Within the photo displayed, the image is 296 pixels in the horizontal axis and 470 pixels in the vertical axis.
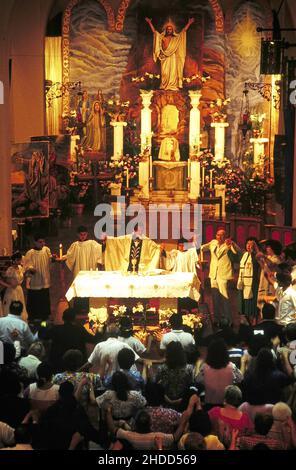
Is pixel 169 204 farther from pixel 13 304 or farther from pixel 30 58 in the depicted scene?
pixel 13 304

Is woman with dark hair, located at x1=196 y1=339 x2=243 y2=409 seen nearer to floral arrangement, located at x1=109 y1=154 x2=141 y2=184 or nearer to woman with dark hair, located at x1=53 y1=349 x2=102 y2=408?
woman with dark hair, located at x1=53 y1=349 x2=102 y2=408

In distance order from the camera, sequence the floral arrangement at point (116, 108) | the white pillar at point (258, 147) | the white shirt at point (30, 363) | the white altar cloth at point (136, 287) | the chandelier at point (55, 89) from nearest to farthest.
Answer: the white shirt at point (30, 363)
the white altar cloth at point (136, 287)
the white pillar at point (258, 147)
the chandelier at point (55, 89)
the floral arrangement at point (116, 108)

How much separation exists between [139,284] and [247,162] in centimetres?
1450

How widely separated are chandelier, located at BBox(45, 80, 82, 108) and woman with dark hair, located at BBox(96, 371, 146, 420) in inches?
819

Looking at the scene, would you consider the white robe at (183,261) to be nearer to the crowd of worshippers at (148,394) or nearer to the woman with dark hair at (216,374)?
the crowd of worshippers at (148,394)

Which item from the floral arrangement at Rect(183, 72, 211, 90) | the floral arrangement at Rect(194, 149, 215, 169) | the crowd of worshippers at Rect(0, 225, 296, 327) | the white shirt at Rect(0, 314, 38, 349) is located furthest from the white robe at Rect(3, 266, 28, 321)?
the floral arrangement at Rect(183, 72, 211, 90)

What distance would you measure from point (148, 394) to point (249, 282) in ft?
25.9

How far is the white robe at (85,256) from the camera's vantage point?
20.9 metres

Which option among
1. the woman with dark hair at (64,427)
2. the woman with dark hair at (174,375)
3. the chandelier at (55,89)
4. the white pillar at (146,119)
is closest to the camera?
the woman with dark hair at (64,427)

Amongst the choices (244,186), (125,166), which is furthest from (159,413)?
(125,166)

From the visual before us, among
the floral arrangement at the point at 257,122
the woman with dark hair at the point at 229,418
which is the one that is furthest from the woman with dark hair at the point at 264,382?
the floral arrangement at the point at 257,122

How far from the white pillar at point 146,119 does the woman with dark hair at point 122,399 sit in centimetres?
2055

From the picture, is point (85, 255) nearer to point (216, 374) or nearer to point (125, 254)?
point (125, 254)

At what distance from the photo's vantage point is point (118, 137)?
109 ft
